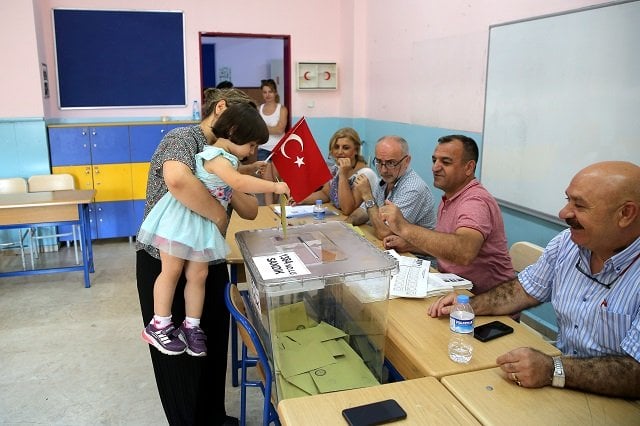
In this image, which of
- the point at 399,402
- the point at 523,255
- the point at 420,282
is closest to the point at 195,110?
the point at 523,255

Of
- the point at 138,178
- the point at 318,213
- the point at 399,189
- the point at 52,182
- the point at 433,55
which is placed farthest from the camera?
the point at 138,178

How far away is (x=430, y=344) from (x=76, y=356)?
2.62 meters

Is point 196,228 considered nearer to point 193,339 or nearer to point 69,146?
point 193,339

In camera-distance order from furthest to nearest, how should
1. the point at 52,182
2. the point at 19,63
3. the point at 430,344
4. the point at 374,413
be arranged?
the point at 19,63, the point at 52,182, the point at 430,344, the point at 374,413

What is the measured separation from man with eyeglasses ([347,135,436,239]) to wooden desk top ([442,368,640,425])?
1.52m

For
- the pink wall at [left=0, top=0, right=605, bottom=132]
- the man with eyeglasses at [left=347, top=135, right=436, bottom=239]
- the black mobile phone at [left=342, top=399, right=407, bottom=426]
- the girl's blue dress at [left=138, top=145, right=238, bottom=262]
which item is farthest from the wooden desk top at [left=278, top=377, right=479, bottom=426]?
the pink wall at [left=0, top=0, right=605, bottom=132]

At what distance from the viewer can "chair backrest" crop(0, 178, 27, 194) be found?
5.08 m

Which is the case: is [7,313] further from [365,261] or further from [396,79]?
[396,79]

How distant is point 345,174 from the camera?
12.2ft

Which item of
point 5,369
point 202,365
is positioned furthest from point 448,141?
point 5,369

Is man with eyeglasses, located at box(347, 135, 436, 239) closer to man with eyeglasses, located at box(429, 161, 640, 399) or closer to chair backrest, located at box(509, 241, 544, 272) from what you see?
chair backrest, located at box(509, 241, 544, 272)

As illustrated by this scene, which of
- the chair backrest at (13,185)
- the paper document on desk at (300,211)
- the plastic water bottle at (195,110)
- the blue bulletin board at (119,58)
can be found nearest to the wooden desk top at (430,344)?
the paper document on desk at (300,211)

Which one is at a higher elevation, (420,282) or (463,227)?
(463,227)

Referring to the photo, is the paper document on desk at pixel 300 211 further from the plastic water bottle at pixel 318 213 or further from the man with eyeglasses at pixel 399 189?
the man with eyeglasses at pixel 399 189
